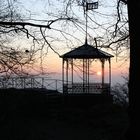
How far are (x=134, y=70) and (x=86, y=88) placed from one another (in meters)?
17.6

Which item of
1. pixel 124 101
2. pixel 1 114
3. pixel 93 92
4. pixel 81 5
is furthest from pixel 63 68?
pixel 81 5

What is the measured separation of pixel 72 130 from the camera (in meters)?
20.5

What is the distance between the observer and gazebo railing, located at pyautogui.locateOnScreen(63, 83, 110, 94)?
1040 inches

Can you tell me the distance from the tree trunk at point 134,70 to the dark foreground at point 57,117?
640 centimetres

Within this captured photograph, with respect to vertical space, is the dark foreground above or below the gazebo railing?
below

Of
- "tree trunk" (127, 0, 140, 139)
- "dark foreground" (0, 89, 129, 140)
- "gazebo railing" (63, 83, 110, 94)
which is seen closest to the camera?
"tree trunk" (127, 0, 140, 139)

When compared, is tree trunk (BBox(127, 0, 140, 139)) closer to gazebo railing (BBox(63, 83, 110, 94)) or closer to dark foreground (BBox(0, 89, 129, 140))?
dark foreground (BBox(0, 89, 129, 140))

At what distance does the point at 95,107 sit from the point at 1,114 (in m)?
8.40

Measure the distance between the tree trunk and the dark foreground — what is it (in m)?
6.40

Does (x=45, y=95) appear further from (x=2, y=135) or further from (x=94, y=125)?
(x=2, y=135)

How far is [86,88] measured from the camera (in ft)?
86.5

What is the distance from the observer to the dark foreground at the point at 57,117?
16859mm

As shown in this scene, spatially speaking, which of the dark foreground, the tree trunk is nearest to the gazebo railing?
the dark foreground

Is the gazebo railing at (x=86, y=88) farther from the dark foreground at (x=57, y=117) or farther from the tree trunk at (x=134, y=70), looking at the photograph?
the tree trunk at (x=134, y=70)
